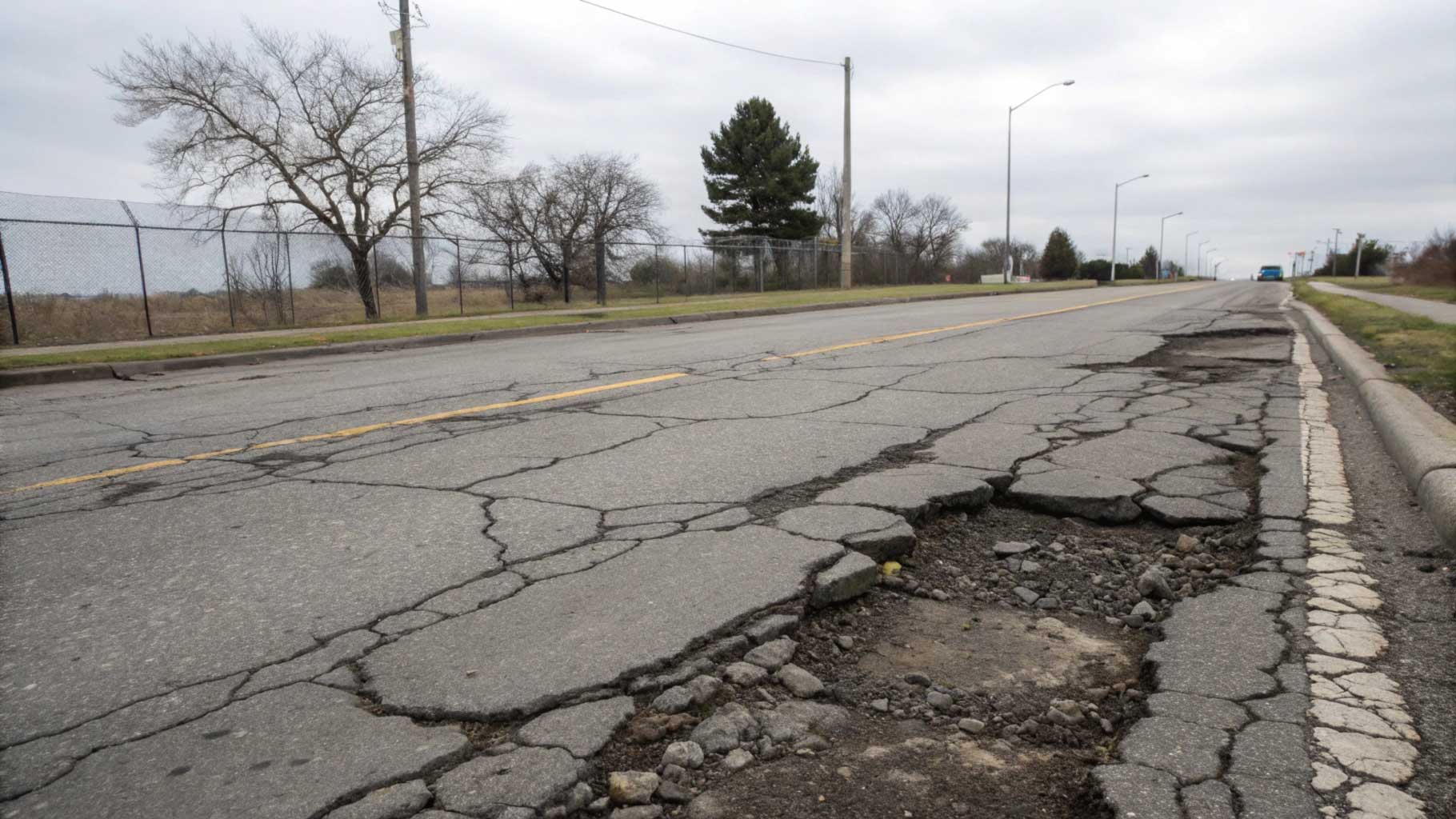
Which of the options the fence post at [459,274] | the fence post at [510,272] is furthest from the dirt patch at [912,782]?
the fence post at [510,272]

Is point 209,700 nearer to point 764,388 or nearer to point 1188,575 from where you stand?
point 1188,575

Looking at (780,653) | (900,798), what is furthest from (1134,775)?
(780,653)

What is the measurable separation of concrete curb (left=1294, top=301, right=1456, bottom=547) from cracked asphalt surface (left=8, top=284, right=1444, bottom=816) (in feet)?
2.58

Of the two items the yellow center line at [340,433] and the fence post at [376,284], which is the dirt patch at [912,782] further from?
the fence post at [376,284]

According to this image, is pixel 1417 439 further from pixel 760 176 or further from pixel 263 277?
pixel 760 176

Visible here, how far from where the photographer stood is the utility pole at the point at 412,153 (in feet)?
66.6

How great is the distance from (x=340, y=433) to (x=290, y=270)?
16269 mm

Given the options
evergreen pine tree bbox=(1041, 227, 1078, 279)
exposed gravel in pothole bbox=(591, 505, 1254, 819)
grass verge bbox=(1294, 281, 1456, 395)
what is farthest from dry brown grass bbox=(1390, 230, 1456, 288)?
evergreen pine tree bbox=(1041, 227, 1078, 279)

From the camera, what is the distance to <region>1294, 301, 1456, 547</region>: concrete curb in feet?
12.2

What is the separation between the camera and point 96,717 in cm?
237

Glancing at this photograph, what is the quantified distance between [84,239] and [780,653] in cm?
1886

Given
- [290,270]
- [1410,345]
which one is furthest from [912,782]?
[290,270]

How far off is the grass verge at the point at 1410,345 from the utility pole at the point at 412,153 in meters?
18.0

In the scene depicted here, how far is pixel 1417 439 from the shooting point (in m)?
4.79
